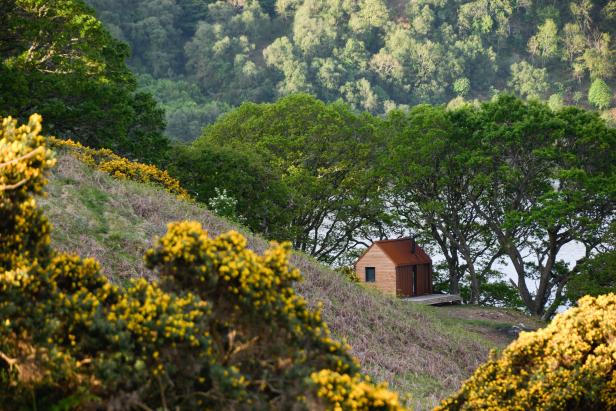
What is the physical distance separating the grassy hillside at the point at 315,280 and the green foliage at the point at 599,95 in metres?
94.5

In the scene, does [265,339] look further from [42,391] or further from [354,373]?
[42,391]

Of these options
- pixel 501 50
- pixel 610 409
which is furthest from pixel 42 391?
pixel 501 50

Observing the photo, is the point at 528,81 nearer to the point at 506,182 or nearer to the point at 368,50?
the point at 368,50

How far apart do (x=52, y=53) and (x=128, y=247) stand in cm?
1566

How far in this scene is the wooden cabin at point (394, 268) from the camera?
45.9 metres

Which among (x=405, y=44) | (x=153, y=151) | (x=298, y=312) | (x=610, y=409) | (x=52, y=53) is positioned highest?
(x=405, y=44)

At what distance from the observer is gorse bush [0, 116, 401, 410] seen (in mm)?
7844

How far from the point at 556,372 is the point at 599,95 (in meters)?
111

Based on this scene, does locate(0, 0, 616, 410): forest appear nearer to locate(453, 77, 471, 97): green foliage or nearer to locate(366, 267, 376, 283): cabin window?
locate(453, 77, 471, 97): green foliage

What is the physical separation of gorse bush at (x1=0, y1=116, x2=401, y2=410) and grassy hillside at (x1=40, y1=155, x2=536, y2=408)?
9748mm

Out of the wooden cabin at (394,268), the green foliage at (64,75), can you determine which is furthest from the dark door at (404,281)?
the green foliage at (64,75)

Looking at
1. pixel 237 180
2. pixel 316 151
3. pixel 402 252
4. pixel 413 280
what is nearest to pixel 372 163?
pixel 316 151

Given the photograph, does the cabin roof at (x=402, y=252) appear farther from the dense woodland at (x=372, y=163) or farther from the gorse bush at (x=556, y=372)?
the gorse bush at (x=556, y=372)

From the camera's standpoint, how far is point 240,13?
144m
